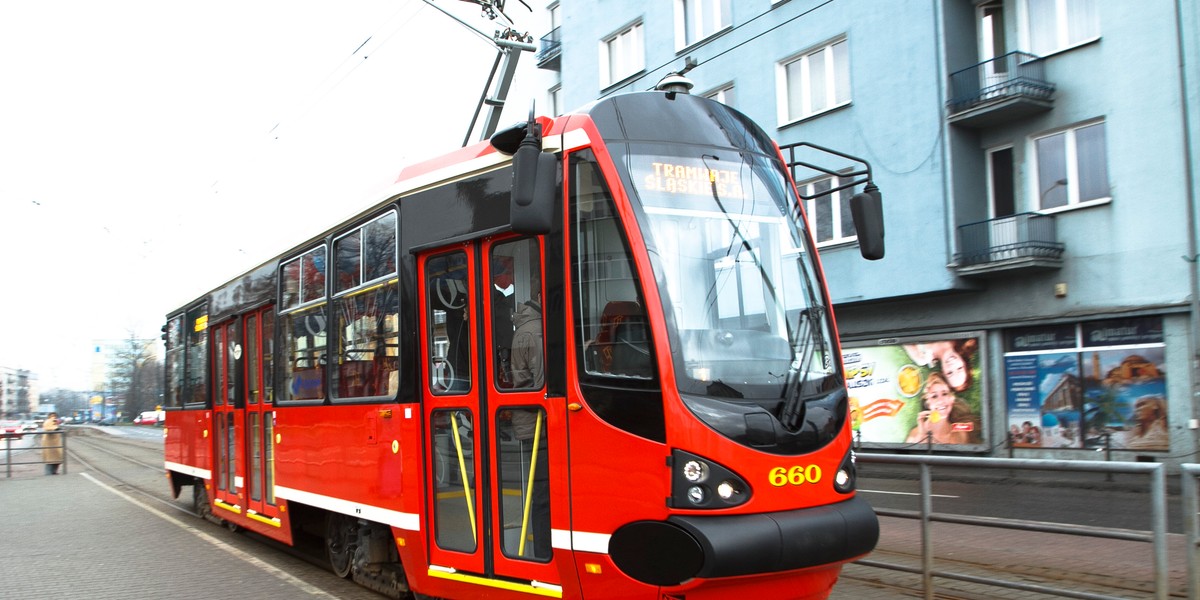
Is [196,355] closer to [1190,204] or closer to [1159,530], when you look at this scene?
[1159,530]

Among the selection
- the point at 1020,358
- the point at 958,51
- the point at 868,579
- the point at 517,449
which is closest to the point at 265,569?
the point at 517,449

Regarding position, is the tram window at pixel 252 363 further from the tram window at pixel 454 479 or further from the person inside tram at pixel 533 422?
the person inside tram at pixel 533 422

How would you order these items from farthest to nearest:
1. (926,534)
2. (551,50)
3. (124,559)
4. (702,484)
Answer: (551,50) < (124,559) < (926,534) < (702,484)

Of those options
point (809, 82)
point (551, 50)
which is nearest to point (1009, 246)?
point (809, 82)

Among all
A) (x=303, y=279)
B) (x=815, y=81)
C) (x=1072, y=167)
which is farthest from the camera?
(x=815, y=81)

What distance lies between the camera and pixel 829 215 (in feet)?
72.9

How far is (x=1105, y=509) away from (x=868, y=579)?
232cm

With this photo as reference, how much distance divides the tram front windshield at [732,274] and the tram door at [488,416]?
86cm

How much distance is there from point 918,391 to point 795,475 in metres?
17.0

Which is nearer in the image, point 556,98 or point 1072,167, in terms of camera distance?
point 1072,167

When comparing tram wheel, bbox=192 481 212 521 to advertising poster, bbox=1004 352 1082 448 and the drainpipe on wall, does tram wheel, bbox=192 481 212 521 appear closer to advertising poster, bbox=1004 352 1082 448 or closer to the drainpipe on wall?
advertising poster, bbox=1004 352 1082 448

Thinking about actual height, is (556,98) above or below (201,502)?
above

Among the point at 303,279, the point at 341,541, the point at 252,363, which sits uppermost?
the point at 303,279

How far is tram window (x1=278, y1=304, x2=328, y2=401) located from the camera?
8.29 metres
